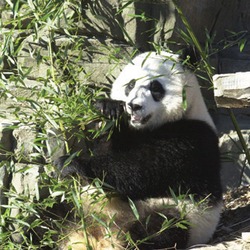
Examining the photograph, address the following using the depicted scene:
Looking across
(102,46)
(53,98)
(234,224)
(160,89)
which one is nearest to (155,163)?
(160,89)

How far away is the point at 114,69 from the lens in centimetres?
464

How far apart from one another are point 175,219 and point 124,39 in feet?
4.37

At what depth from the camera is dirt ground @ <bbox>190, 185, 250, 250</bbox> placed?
3.97 metres

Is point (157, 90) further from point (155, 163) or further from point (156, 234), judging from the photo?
point (156, 234)

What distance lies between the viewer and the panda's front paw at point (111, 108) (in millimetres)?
4039

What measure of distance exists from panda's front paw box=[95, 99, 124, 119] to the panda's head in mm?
51

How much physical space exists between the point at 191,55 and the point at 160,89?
27cm

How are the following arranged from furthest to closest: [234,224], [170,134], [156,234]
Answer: [234,224]
[170,134]
[156,234]

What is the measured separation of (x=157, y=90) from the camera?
4.11 metres

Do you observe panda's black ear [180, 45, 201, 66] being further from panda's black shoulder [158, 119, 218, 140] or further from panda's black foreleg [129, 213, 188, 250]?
panda's black foreleg [129, 213, 188, 250]

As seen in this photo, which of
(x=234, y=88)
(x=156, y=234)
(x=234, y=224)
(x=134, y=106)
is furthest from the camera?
(x=234, y=224)

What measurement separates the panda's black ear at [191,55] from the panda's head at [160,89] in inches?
1.7

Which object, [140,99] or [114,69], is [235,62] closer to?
[114,69]

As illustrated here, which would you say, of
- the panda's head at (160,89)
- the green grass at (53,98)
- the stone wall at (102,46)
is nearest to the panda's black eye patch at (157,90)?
the panda's head at (160,89)
